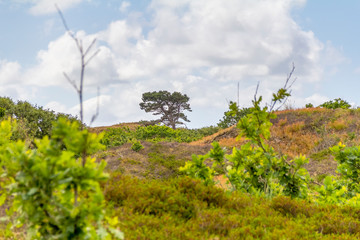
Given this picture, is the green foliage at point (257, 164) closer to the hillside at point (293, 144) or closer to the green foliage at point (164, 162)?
the hillside at point (293, 144)

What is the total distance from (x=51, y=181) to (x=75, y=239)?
45 cm

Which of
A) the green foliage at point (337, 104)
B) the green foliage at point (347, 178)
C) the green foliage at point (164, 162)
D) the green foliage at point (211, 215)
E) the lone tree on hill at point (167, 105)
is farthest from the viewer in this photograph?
the lone tree on hill at point (167, 105)

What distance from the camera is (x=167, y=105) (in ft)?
140

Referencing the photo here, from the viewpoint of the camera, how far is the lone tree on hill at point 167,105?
136 feet

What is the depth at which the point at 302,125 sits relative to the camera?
20812mm

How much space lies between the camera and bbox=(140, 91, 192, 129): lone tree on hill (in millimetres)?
41438

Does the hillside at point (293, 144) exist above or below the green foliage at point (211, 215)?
above

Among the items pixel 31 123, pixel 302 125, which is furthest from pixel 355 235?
pixel 302 125

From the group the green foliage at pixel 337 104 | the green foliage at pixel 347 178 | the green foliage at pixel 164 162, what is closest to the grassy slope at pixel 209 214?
the green foliage at pixel 347 178

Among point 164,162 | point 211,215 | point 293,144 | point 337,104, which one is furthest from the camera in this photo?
point 337,104

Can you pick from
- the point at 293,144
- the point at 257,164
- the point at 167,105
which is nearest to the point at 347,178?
the point at 257,164

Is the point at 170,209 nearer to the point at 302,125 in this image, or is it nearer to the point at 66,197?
the point at 66,197

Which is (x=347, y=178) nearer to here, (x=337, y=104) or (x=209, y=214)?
(x=209, y=214)

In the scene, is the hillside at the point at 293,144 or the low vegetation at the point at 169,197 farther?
the hillside at the point at 293,144
